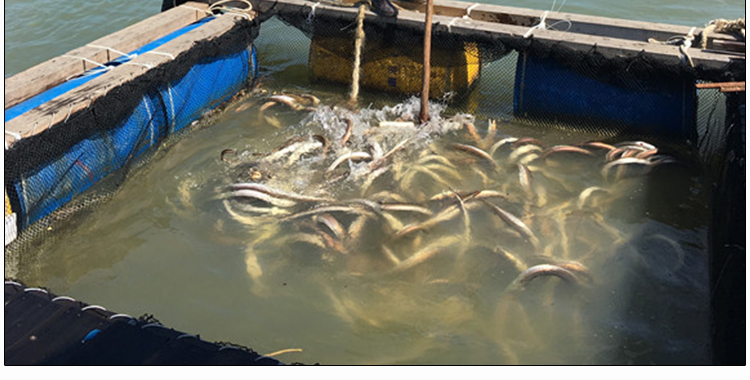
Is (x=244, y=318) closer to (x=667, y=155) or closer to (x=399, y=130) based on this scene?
(x=399, y=130)

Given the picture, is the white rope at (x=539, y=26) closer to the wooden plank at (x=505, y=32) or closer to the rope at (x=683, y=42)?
the wooden plank at (x=505, y=32)

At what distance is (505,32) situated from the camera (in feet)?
27.2

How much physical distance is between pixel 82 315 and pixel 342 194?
3.38 meters

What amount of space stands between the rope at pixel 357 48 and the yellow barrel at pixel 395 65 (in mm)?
180

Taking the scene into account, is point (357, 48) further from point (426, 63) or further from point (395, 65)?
point (426, 63)

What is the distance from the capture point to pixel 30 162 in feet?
20.2

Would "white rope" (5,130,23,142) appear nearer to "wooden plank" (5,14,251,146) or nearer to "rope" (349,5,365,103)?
"wooden plank" (5,14,251,146)

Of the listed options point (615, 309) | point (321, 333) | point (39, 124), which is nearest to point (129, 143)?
point (39, 124)

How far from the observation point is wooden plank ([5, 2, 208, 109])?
22.7ft

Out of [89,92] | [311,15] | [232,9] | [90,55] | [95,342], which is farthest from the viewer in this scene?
[232,9]

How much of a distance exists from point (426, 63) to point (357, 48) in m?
1.21

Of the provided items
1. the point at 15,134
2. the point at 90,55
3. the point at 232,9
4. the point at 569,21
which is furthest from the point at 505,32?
the point at 15,134

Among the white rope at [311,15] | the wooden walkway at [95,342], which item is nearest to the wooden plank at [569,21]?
the white rope at [311,15]

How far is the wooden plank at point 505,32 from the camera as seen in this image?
7.52 meters
